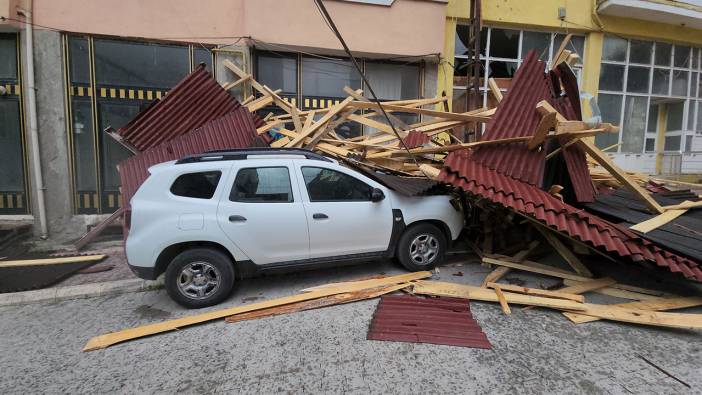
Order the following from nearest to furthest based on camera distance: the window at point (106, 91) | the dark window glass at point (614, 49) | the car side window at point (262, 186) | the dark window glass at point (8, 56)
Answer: the car side window at point (262, 186) < the dark window glass at point (8, 56) < the window at point (106, 91) < the dark window glass at point (614, 49)

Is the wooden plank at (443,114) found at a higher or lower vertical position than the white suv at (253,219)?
higher

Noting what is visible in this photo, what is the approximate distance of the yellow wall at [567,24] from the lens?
9.98m

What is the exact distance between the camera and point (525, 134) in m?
5.13

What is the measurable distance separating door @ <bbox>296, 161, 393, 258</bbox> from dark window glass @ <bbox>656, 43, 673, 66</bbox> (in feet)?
41.3

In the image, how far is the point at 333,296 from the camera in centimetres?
428

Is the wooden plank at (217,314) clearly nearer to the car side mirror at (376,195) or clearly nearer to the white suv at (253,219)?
the white suv at (253,219)

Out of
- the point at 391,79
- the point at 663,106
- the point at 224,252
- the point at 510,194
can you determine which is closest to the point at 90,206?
the point at 224,252

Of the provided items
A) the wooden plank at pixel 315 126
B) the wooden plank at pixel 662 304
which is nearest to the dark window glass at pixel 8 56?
the wooden plank at pixel 315 126

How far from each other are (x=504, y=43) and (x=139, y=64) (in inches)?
386

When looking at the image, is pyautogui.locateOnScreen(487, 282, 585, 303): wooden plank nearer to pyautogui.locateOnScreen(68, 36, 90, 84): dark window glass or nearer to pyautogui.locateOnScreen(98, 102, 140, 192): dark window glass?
pyautogui.locateOnScreen(98, 102, 140, 192): dark window glass

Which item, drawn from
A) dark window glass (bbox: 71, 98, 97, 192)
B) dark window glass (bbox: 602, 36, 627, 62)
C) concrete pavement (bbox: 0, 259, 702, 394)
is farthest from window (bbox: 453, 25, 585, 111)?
dark window glass (bbox: 71, 98, 97, 192)

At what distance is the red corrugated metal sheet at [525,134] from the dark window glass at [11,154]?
9365mm

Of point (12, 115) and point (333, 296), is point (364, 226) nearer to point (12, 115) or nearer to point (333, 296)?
point (333, 296)

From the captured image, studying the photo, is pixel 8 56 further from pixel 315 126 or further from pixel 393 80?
pixel 393 80
